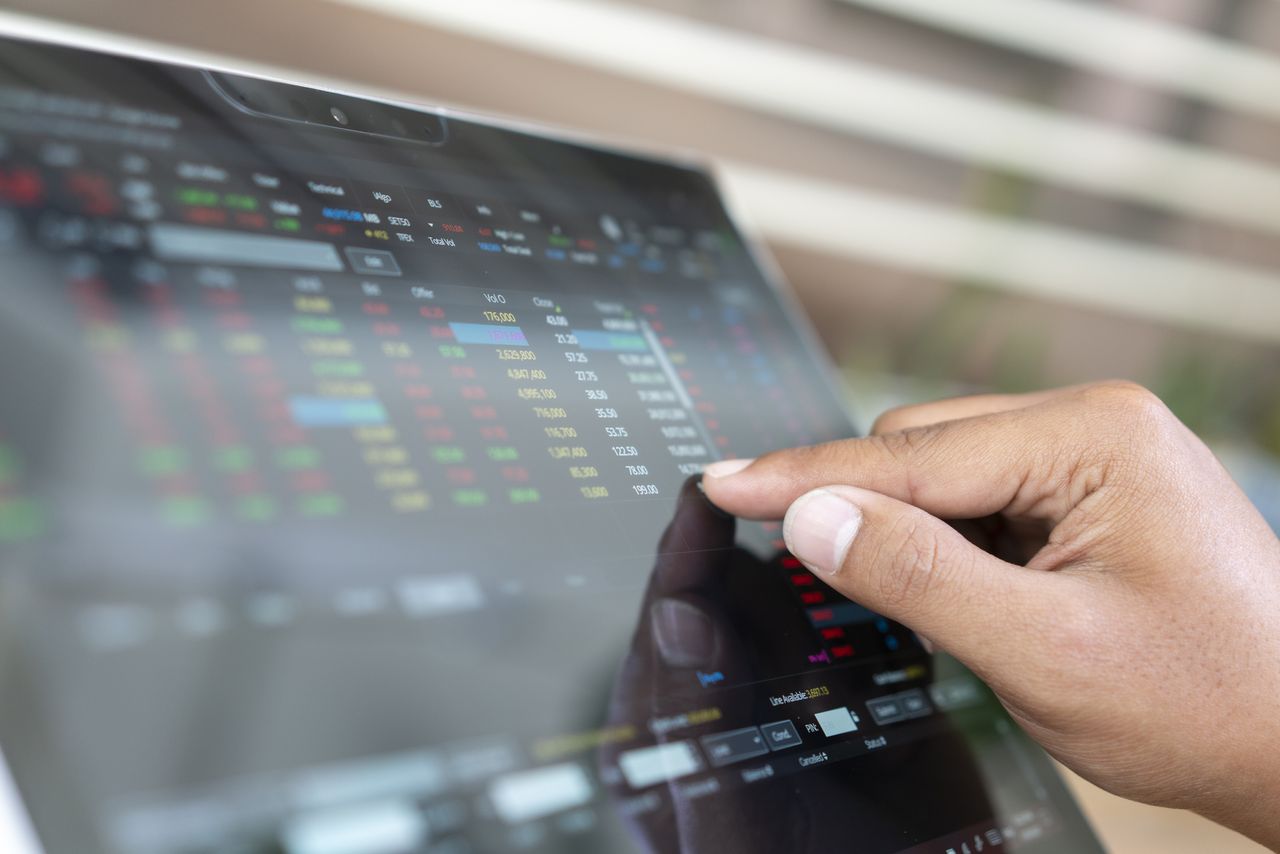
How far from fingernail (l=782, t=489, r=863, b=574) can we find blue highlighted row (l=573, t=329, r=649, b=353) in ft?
0.43

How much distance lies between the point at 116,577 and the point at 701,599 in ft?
0.86

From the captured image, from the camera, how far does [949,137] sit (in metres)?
1.93

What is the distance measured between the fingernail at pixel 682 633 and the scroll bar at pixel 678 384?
0.11 metres

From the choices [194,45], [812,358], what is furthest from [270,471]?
[194,45]

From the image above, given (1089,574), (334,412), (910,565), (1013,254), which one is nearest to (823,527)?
(910,565)

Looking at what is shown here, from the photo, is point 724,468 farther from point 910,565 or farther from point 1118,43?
point 1118,43

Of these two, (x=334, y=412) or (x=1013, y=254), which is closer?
(x=334, y=412)

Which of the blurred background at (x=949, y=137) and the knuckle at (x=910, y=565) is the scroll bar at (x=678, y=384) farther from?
the blurred background at (x=949, y=137)

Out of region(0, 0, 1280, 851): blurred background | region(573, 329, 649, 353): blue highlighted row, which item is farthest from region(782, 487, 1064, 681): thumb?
region(0, 0, 1280, 851): blurred background

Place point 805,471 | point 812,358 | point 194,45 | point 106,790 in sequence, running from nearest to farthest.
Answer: point 106,790, point 805,471, point 812,358, point 194,45

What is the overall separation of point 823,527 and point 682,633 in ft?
0.33

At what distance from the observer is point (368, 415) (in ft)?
1.30

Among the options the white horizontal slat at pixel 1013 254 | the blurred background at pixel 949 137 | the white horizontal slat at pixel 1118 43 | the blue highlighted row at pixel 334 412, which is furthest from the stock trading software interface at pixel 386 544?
the white horizontal slat at pixel 1118 43

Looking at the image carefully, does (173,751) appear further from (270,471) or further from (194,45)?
(194,45)
